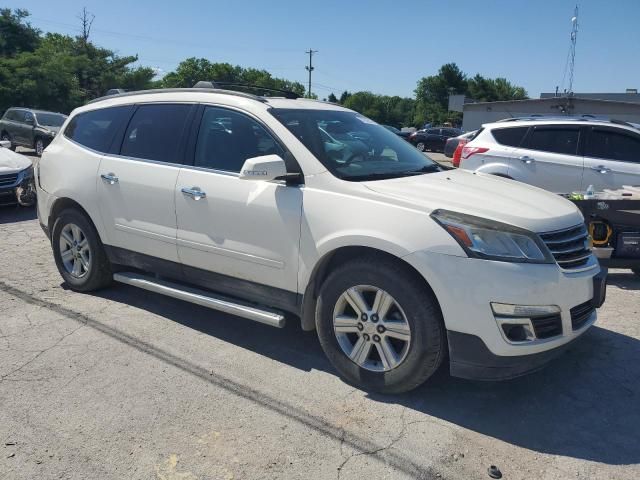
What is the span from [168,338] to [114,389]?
80cm

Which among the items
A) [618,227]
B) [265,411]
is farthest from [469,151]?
[265,411]

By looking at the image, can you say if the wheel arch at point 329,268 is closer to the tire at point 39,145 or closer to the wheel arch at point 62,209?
the wheel arch at point 62,209

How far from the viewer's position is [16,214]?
30.3 ft

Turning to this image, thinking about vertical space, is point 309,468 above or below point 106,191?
below

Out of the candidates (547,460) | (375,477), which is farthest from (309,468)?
(547,460)

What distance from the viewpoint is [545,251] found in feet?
9.85

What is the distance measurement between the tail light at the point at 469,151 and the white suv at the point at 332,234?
4.21 m

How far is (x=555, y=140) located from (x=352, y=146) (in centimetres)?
512

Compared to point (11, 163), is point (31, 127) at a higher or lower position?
higher

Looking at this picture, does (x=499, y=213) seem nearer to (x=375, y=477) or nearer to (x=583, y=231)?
(x=583, y=231)

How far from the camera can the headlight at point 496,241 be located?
2932 millimetres

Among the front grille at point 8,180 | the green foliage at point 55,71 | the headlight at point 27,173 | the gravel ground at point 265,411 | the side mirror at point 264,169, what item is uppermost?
the green foliage at point 55,71

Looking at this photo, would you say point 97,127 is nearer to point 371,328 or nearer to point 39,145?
point 371,328

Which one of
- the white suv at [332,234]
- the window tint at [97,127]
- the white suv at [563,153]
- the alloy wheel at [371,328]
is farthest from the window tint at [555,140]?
the window tint at [97,127]
